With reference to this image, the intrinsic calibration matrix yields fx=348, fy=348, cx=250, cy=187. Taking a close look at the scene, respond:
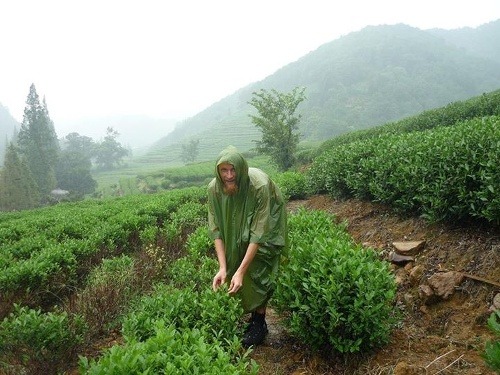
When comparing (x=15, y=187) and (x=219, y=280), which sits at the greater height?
(x=15, y=187)

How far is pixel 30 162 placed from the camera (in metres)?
50.5

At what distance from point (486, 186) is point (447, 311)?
1285 mm

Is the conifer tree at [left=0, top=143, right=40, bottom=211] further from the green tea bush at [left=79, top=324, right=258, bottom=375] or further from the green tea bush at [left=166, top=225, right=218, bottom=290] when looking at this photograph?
the green tea bush at [left=79, top=324, right=258, bottom=375]

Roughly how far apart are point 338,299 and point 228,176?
1.33m

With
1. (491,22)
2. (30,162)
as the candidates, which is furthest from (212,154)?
(491,22)

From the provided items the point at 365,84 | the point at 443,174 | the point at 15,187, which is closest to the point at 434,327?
the point at 443,174

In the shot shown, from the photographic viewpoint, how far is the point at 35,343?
317 centimetres

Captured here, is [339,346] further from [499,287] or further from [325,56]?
[325,56]

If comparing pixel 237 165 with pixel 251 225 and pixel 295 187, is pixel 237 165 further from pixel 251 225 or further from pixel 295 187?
pixel 295 187

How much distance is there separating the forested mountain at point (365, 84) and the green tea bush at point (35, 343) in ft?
275

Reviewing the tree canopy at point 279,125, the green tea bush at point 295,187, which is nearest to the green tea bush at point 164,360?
the green tea bush at point 295,187

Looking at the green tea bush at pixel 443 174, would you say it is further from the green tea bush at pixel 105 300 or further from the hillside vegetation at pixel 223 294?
the green tea bush at pixel 105 300

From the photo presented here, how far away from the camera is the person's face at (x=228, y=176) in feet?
9.60

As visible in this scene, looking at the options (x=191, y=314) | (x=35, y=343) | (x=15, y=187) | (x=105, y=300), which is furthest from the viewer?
(x=15, y=187)
